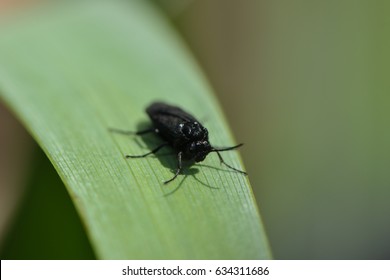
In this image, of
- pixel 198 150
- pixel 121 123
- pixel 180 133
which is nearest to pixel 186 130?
pixel 180 133

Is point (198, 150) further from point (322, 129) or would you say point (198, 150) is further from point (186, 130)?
point (322, 129)

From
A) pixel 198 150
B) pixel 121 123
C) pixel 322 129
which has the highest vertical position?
pixel 322 129

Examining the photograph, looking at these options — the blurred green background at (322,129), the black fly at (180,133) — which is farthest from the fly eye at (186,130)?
the blurred green background at (322,129)

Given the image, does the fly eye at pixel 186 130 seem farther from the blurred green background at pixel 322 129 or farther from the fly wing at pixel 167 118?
the blurred green background at pixel 322 129

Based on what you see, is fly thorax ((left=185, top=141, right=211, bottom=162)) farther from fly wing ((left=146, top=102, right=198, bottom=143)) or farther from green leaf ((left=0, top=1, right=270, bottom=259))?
fly wing ((left=146, top=102, right=198, bottom=143))

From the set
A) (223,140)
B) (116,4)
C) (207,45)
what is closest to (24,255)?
(223,140)

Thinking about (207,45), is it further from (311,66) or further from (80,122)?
(80,122)
